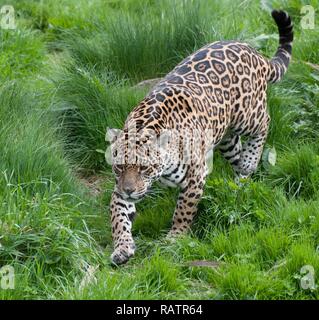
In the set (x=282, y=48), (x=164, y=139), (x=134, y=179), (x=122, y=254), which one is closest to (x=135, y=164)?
(x=134, y=179)

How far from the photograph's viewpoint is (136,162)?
26.2ft

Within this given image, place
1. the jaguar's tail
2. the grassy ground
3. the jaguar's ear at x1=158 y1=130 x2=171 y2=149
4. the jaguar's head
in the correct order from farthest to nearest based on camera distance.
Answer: the jaguar's tail < the jaguar's ear at x1=158 y1=130 x2=171 y2=149 < the jaguar's head < the grassy ground

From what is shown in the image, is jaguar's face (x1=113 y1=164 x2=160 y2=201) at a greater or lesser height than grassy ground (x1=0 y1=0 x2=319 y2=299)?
greater

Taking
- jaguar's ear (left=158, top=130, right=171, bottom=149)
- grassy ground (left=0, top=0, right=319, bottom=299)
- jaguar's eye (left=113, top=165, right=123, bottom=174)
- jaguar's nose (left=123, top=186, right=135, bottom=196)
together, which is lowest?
grassy ground (left=0, top=0, right=319, bottom=299)

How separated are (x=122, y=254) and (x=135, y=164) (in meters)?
0.79

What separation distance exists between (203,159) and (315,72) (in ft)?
8.33

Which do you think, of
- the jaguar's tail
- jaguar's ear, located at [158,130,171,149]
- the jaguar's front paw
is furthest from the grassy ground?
jaguar's ear, located at [158,130,171,149]

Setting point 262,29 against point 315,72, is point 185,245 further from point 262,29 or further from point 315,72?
point 262,29

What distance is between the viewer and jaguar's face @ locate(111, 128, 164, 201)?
8.00 metres

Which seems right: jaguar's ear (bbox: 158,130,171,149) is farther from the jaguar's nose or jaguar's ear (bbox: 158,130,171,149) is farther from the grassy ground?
the grassy ground

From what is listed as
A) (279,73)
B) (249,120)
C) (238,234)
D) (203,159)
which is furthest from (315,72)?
(238,234)

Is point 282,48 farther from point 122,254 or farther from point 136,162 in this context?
point 122,254

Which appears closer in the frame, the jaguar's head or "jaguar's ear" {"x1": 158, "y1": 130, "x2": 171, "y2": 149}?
the jaguar's head

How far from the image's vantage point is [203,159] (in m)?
8.66
